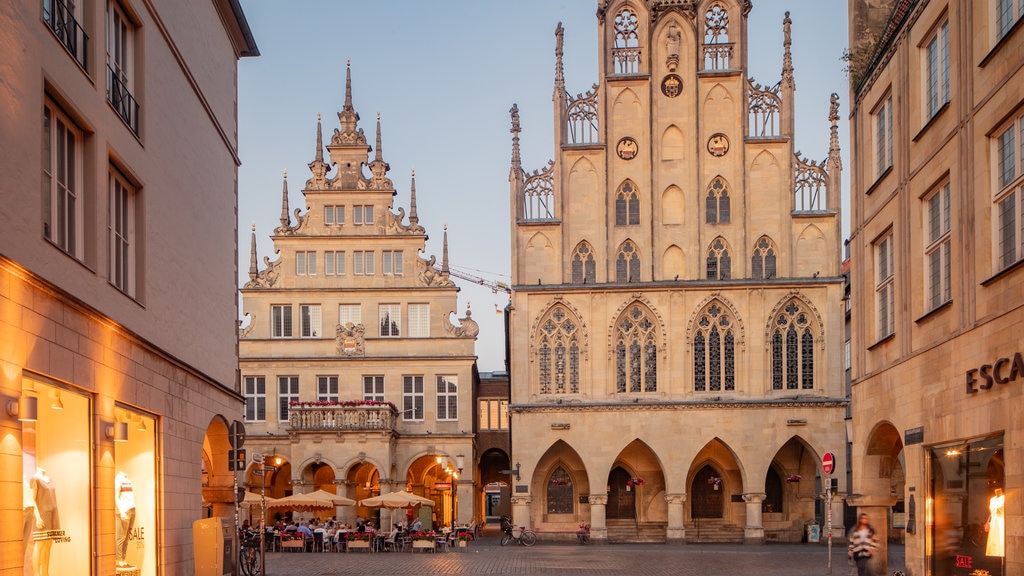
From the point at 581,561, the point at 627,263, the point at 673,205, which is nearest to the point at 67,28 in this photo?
the point at 581,561

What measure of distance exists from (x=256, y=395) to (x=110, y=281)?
34036 mm

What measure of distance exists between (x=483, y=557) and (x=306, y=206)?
2085cm

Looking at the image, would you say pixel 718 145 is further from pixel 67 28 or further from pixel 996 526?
pixel 67 28

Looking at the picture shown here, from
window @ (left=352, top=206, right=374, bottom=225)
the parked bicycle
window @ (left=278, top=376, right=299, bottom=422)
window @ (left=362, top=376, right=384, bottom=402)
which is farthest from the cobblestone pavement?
window @ (left=352, top=206, right=374, bottom=225)

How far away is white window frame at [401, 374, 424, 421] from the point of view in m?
48.9

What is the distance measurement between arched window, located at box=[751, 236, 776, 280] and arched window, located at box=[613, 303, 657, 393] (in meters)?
4.69

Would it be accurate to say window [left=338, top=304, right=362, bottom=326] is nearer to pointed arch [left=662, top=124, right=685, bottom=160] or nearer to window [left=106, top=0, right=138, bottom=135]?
pointed arch [left=662, top=124, right=685, bottom=160]

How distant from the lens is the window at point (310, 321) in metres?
48.8

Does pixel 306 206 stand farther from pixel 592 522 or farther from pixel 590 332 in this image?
pixel 592 522

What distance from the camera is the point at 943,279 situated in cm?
1717

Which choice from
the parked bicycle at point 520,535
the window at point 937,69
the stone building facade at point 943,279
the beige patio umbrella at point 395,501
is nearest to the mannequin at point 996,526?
the stone building facade at point 943,279

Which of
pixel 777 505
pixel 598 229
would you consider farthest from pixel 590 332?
pixel 777 505

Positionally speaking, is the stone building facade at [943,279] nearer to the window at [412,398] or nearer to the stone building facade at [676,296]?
the stone building facade at [676,296]

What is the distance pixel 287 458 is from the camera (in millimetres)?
48406
